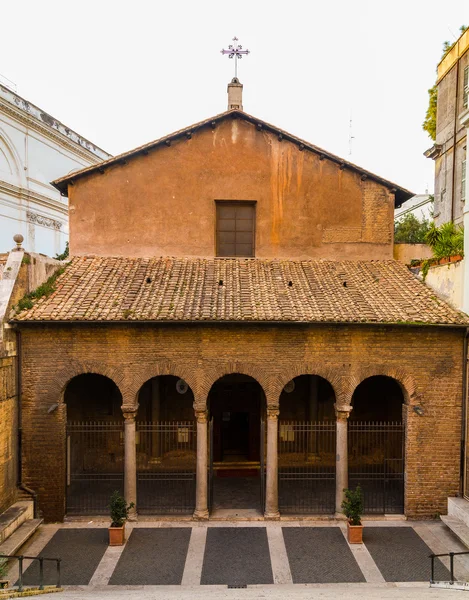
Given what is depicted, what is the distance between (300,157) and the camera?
15.5 m

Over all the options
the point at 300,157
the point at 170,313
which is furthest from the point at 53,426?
the point at 300,157

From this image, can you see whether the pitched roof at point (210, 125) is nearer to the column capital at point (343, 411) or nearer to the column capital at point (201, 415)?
the column capital at point (343, 411)

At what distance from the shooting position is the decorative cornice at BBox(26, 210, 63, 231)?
26625 millimetres

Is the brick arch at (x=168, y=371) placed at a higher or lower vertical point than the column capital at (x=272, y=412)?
higher

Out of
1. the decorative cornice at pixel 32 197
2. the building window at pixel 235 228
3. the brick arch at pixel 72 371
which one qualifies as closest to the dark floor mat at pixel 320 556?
the brick arch at pixel 72 371

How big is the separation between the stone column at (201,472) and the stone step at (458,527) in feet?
20.5

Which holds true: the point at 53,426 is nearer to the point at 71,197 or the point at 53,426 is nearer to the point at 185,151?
the point at 71,197

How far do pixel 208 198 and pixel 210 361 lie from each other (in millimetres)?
5822

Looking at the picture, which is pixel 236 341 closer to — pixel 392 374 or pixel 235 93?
pixel 392 374

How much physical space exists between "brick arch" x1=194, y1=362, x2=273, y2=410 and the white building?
16991mm

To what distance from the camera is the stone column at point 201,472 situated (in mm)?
12547

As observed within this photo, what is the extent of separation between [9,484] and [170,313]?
5.94 m

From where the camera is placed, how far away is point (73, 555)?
35.5 feet

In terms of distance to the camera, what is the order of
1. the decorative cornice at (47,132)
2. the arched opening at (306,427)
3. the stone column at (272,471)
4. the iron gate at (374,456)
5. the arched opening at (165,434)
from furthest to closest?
the decorative cornice at (47,132) → the arched opening at (306,427) → the arched opening at (165,434) → the iron gate at (374,456) → the stone column at (272,471)
